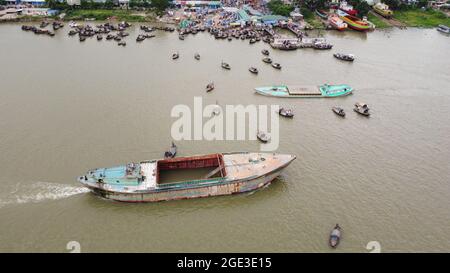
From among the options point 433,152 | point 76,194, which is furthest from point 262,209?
point 433,152

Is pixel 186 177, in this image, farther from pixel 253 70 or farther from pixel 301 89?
pixel 253 70

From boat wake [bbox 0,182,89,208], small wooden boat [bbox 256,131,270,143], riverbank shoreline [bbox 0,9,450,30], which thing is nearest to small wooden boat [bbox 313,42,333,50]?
riverbank shoreline [bbox 0,9,450,30]

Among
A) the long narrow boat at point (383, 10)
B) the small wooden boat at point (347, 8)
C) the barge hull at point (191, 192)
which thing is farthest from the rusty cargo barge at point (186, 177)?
the long narrow boat at point (383, 10)

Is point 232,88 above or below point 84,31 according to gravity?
below

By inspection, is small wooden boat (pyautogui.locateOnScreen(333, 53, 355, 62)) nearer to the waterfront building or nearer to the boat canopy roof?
the boat canopy roof

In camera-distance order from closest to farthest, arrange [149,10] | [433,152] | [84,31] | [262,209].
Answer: [262,209]
[433,152]
[84,31]
[149,10]

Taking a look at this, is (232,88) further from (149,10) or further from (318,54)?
(149,10)
